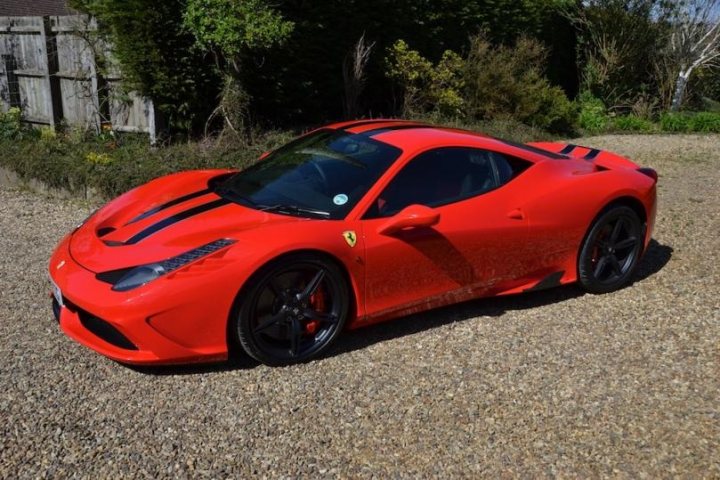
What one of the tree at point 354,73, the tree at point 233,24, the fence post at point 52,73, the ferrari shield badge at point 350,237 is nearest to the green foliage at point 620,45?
the tree at point 354,73

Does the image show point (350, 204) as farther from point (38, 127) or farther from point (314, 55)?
point (38, 127)

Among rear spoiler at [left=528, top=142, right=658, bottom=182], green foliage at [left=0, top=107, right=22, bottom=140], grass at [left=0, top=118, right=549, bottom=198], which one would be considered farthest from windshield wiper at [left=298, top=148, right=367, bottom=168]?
green foliage at [left=0, top=107, right=22, bottom=140]

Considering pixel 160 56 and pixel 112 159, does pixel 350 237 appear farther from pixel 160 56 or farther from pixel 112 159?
pixel 160 56

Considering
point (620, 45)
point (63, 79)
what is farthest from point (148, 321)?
point (620, 45)

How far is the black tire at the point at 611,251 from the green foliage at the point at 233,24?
182 inches

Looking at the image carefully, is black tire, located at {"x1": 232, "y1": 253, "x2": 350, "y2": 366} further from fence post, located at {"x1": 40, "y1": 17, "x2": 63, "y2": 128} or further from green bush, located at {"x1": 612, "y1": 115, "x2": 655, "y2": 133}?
green bush, located at {"x1": 612, "y1": 115, "x2": 655, "y2": 133}

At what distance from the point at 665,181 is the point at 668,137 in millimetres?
4907

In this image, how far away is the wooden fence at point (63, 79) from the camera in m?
8.88

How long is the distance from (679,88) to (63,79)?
1322cm

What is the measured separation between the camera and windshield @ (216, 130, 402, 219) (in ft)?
12.9

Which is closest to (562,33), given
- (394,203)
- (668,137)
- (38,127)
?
(668,137)

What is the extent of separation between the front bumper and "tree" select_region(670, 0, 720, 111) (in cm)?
1505

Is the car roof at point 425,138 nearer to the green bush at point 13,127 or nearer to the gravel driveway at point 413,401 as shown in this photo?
the gravel driveway at point 413,401

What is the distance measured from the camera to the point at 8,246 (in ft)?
19.2
